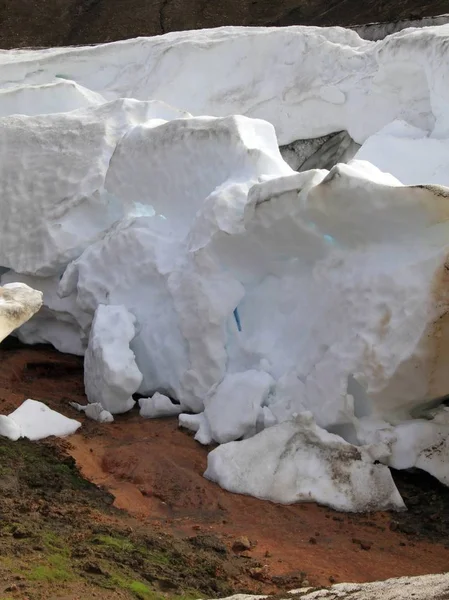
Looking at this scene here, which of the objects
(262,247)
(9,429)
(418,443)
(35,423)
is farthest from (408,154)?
(9,429)

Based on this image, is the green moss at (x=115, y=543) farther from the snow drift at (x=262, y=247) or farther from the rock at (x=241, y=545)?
the snow drift at (x=262, y=247)

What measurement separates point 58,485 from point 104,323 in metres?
2.34

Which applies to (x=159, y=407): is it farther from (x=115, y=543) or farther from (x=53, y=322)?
(x=115, y=543)

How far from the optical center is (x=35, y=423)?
7.28 metres

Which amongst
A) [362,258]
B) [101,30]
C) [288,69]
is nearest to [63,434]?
[362,258]

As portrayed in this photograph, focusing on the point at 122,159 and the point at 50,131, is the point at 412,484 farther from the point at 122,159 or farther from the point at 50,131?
the point at 50,131

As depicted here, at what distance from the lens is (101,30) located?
26.4m

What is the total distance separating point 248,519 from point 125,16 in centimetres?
2329

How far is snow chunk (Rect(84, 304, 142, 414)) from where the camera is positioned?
7.81 meters

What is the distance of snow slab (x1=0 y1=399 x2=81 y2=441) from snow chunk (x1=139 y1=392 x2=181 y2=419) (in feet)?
2.23

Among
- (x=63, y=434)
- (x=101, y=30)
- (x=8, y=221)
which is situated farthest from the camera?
(x=101, y=30)

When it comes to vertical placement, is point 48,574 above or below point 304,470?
above

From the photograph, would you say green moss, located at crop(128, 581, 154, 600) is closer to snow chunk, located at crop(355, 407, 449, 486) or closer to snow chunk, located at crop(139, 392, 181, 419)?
snow chunk, located at crop(355, 407, 449, 486)

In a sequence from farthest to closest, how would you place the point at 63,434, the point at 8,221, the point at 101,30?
1. the point at 101,30
2. the point at 8,221
3. the point at 63,434
